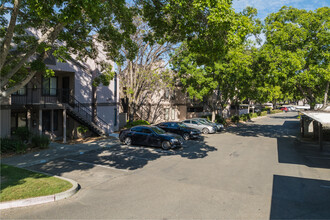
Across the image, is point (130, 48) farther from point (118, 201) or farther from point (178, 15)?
point (118, 201)

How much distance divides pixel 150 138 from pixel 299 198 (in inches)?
392

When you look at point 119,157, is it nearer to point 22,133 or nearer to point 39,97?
point 22,133

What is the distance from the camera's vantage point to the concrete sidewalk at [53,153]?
11.8m

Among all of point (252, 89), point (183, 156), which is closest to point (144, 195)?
point (183, 156)

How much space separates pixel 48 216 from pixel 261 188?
6.97 m

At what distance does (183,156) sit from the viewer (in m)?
14.0

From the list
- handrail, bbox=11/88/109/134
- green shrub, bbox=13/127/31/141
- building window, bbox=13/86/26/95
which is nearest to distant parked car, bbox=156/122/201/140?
handrail, bbox=11/88/109/134

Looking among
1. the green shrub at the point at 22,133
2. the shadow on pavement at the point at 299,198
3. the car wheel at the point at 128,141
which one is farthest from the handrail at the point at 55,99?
the shadow on pavement at the point at 299,198

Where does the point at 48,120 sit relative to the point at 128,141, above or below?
above

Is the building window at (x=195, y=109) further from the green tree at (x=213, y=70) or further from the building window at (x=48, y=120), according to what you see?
the building window at (x=48, y=120)

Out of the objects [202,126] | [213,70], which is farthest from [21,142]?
[213,70]

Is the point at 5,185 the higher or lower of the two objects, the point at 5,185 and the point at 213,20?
the lower

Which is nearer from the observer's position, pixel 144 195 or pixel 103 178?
pixel 144 195

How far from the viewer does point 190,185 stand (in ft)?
29.3
